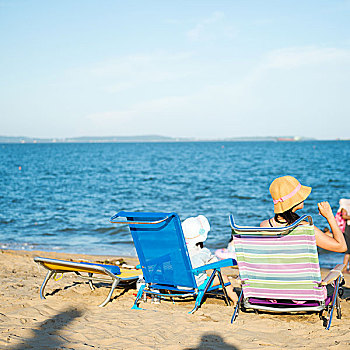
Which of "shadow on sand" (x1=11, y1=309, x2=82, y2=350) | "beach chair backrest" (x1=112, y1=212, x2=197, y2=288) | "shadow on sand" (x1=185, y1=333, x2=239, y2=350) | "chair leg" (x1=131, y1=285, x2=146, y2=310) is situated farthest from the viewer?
"chair leg" (x1=131, y1=285, x2=146, y2=310)

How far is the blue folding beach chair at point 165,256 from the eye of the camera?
13.8 ft

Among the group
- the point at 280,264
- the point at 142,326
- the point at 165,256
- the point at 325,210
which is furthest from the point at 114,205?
the point at 325,210

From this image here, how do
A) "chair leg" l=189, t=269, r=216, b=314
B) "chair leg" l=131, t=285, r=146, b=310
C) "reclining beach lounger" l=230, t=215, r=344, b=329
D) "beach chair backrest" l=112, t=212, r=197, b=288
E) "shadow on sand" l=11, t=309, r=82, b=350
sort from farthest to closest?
1. "chair leg" l=131, t=285, r=146, b=310
2. "chair leg" l=189, t=269, r=216, b=314
3. "beach chair backrest" l=112, t=212, r=197, b=288
4. "reclining beach lounger" l=230, t=215, r=344, b=329
5. "shadow on sand" l=11, t=309, r=82, b=350

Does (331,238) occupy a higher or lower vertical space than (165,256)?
higher

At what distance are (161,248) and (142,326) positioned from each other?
2.58ft

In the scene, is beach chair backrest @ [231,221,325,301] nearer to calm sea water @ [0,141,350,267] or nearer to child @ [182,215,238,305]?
child @ [182,215,238,305]

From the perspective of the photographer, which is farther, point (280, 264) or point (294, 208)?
point (294, 208)

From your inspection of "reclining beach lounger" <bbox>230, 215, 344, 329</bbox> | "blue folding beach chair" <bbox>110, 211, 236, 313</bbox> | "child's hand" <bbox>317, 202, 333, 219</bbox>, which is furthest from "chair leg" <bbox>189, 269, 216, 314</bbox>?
"child's hand" <bbox>317, 202, 333, 219</bbox>

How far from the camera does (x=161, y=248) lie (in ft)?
14.3

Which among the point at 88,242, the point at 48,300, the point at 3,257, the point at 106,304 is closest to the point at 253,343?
the point at 106,304

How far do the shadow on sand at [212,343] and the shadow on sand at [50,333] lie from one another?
42.8 inches

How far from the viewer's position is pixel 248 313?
435 cm

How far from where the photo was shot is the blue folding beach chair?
421 centimetres

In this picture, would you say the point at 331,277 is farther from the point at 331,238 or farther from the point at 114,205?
the point at 114,205
